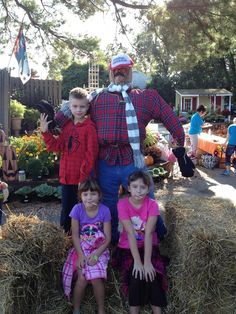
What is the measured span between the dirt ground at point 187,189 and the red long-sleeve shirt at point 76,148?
2404mm

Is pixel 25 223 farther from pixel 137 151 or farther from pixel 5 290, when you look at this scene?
pixel 137 151

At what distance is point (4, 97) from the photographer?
11516 mm

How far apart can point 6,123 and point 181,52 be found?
5.15 meters

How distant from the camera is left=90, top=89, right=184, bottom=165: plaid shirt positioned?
3.62m

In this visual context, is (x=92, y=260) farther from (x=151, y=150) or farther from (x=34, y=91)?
(x=34, y=91)

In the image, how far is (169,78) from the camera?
132 feet

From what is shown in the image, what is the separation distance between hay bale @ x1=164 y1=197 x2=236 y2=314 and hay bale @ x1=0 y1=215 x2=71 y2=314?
0.90 meters

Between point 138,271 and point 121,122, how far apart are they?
1223 millimetres

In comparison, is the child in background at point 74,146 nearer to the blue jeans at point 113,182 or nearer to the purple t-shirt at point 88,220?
the blue jeans at point 113,182

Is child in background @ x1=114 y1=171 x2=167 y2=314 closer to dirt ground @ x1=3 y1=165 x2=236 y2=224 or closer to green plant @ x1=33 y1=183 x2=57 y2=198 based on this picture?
dirt ground @ x1=3 y1=165 x2=236 y2=224

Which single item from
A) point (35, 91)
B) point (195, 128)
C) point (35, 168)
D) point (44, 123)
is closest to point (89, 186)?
point (44, 123)

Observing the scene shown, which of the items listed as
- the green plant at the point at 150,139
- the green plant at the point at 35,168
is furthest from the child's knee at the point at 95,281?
the green plant at the point at 150,139

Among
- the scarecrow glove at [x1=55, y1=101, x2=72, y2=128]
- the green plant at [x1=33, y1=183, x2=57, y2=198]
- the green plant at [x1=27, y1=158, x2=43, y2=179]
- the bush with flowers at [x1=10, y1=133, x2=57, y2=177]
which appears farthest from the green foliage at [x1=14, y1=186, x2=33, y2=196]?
the scarecrow glove at [x1=55, y1=101, x2=72, y2=128]

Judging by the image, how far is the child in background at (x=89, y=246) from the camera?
325 cm
